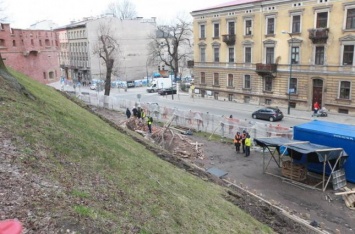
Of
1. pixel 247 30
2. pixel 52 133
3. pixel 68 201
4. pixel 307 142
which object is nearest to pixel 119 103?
pixel 247 30

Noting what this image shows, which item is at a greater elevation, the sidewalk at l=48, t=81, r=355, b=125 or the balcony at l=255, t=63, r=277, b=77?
the balcony at l=255, t=63, r=277, b=77

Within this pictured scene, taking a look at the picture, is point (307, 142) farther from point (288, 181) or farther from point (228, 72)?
point (228, 72)

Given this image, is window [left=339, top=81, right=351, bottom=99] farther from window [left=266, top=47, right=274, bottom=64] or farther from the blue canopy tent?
the blue canopy tent

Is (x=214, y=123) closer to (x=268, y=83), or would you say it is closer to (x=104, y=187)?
(x=268, y=83)

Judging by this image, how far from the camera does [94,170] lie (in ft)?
25.2

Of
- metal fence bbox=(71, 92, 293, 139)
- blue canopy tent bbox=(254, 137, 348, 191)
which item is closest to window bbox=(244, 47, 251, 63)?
metal fence bbox=(71, 92, 293, 139)

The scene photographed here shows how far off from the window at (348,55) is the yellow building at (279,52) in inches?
3.4

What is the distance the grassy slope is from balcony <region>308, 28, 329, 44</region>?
27.0 meters

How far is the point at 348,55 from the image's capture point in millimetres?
30938

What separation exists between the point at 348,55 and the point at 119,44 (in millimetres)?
53091

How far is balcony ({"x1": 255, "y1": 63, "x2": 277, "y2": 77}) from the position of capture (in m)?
37.1

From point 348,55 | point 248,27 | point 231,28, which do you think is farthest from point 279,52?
point 231,28

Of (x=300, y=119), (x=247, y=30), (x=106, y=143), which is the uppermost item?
(x=247, y=30)

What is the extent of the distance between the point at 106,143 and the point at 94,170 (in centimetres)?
283
